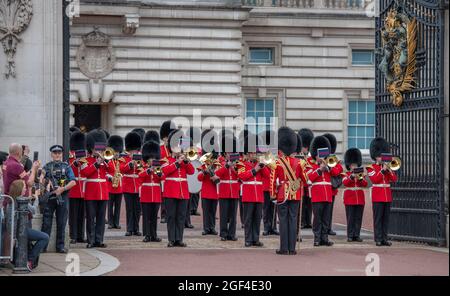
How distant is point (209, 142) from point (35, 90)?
213 inches

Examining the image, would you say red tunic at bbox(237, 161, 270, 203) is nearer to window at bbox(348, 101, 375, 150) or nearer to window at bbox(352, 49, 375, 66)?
window at bbox(348, 101, 375, 150)

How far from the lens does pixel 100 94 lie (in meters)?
30.0

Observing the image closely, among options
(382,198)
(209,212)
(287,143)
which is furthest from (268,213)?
(287,143)

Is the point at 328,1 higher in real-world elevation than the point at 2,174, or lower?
higher

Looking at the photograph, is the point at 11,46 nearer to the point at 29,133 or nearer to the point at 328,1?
the point at 29,133

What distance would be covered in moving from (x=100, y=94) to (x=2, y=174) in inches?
658

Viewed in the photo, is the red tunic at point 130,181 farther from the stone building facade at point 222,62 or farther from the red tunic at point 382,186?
the stone building facade at point 222,62

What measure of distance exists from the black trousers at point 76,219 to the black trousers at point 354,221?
3.72 m

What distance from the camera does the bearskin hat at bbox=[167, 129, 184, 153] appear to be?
16.3 metres

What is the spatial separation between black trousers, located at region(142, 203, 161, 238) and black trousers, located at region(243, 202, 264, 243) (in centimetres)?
130

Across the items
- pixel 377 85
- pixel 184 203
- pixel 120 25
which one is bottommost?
pixel 184 203

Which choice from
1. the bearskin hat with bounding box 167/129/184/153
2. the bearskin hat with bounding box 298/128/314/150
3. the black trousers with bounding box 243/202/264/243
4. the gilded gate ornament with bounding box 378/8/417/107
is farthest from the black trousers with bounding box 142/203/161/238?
the bearskin hat with bounding box 298/128/314/150

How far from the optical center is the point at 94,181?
1568 cm

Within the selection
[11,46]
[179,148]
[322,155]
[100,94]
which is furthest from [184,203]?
[100,94]
